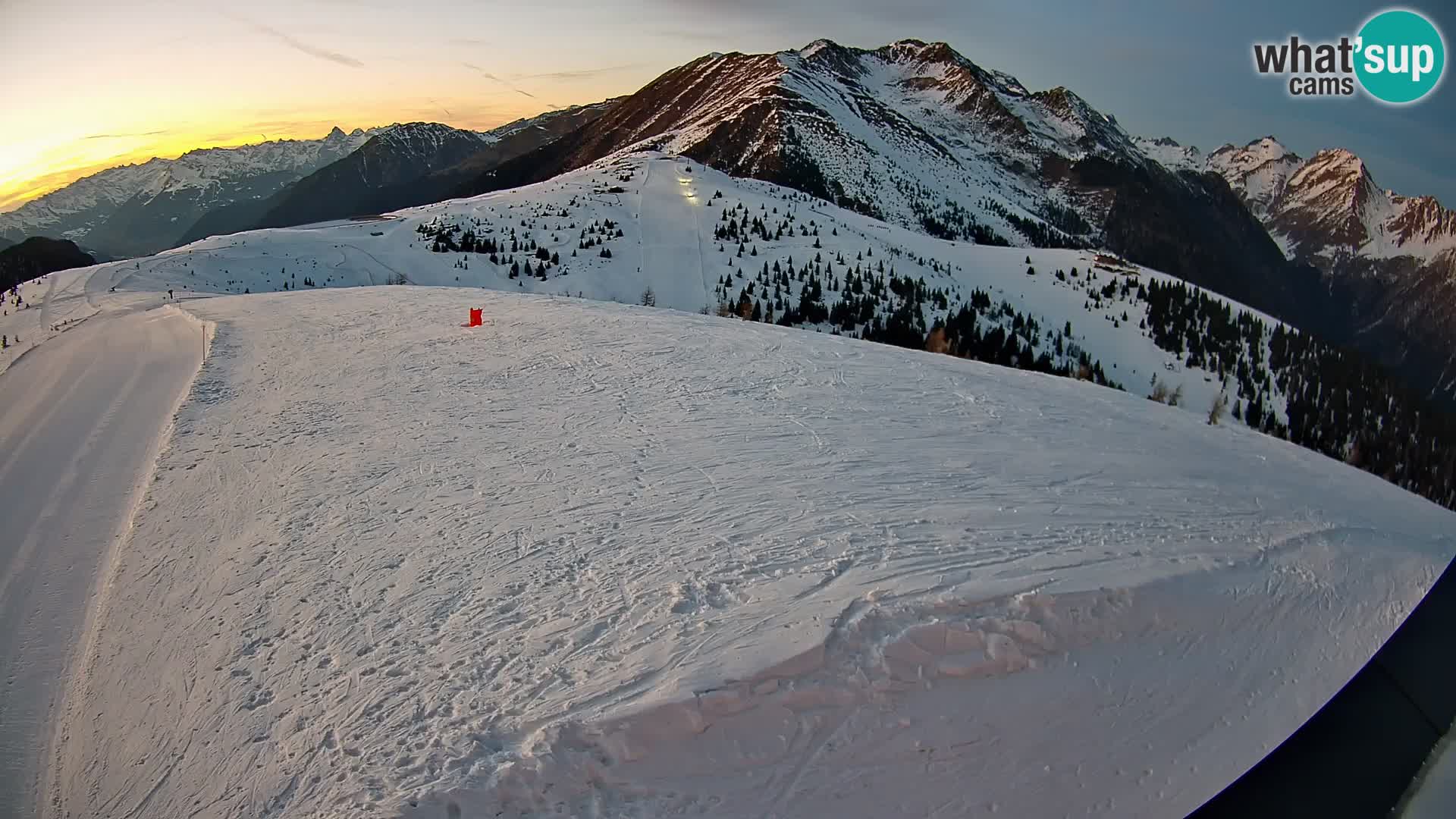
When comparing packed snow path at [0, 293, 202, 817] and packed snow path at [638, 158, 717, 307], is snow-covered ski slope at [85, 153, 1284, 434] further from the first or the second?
packed snow path at [0, 293, 202, 817]

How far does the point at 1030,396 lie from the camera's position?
10852 millimetres

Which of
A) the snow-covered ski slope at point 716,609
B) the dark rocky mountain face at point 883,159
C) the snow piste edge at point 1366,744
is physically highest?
the dark rocky mountain face at point 883,159

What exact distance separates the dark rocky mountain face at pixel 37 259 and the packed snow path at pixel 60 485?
157 ft

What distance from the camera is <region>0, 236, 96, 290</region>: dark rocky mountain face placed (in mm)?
51438

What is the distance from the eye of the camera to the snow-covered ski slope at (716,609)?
4.45 metres

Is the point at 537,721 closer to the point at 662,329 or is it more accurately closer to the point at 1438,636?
the point at 1438,636

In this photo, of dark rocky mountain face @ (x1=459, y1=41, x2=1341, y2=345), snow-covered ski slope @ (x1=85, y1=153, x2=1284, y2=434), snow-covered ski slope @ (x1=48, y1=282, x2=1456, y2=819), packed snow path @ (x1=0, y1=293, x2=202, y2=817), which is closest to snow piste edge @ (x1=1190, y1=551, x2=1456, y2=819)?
snow-covered ski slope @ (x1=48, y1=282, x2=1456, y2=819)

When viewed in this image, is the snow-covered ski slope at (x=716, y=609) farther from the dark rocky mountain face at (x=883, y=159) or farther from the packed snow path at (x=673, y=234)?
the dark rocky mountain face at (x=883, y=159)

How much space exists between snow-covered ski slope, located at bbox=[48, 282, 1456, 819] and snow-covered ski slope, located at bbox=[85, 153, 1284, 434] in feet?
63.5

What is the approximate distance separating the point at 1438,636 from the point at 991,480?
13.7ft

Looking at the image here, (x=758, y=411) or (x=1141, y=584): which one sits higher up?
(x=758, y=411)

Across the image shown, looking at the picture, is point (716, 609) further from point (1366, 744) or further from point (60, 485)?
point (60, 485)

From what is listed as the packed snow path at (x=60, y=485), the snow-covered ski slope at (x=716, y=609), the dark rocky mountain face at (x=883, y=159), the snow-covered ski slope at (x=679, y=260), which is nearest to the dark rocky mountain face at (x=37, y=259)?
the snow-covered ski slope at (x=679, y=260)

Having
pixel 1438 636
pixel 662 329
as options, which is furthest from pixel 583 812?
pixel 662 329
